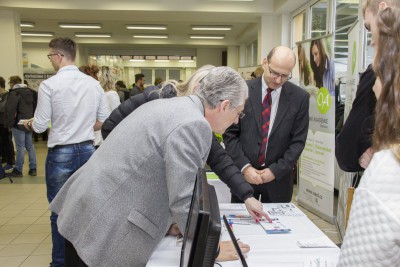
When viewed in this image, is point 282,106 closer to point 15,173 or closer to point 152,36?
point 15,173

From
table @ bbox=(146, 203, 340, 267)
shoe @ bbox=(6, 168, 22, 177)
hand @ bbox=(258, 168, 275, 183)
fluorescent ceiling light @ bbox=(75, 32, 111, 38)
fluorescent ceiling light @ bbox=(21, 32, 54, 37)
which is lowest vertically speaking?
shoe @ bbox=(6, 168, 22, 177)

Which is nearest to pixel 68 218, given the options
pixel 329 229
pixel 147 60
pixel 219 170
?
pixel 219 170

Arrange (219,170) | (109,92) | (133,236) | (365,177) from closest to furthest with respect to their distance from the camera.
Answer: (365,177)
(133,236)
(219,170)
(109,92)

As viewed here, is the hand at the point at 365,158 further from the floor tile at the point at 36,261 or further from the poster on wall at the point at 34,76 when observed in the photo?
the poster on wall at the point at 34,76

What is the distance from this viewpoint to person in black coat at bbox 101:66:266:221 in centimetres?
150

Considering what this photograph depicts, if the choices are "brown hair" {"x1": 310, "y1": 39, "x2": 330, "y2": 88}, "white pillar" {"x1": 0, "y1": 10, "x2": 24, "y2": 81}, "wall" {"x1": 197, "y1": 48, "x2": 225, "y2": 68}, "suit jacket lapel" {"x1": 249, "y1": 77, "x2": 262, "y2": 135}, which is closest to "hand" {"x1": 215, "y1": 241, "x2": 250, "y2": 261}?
"suit jacket lapel" {"x1": 249, "y1": 77, "x2": 262, "y2": 135}

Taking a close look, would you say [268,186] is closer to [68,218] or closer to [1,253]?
[68,218]

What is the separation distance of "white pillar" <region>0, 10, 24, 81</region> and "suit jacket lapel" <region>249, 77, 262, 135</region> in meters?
6.89

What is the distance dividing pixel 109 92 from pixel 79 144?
2207mm

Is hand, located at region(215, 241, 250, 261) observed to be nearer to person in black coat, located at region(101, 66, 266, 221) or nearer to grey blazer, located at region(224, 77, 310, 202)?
person in black coat, located at region(101, 66, 266, 221)

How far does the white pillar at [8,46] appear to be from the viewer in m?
7.50

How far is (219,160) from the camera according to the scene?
5.86ft

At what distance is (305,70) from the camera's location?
404cm

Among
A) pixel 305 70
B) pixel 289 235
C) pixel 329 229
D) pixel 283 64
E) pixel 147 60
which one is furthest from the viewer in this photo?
pixel 147 60
